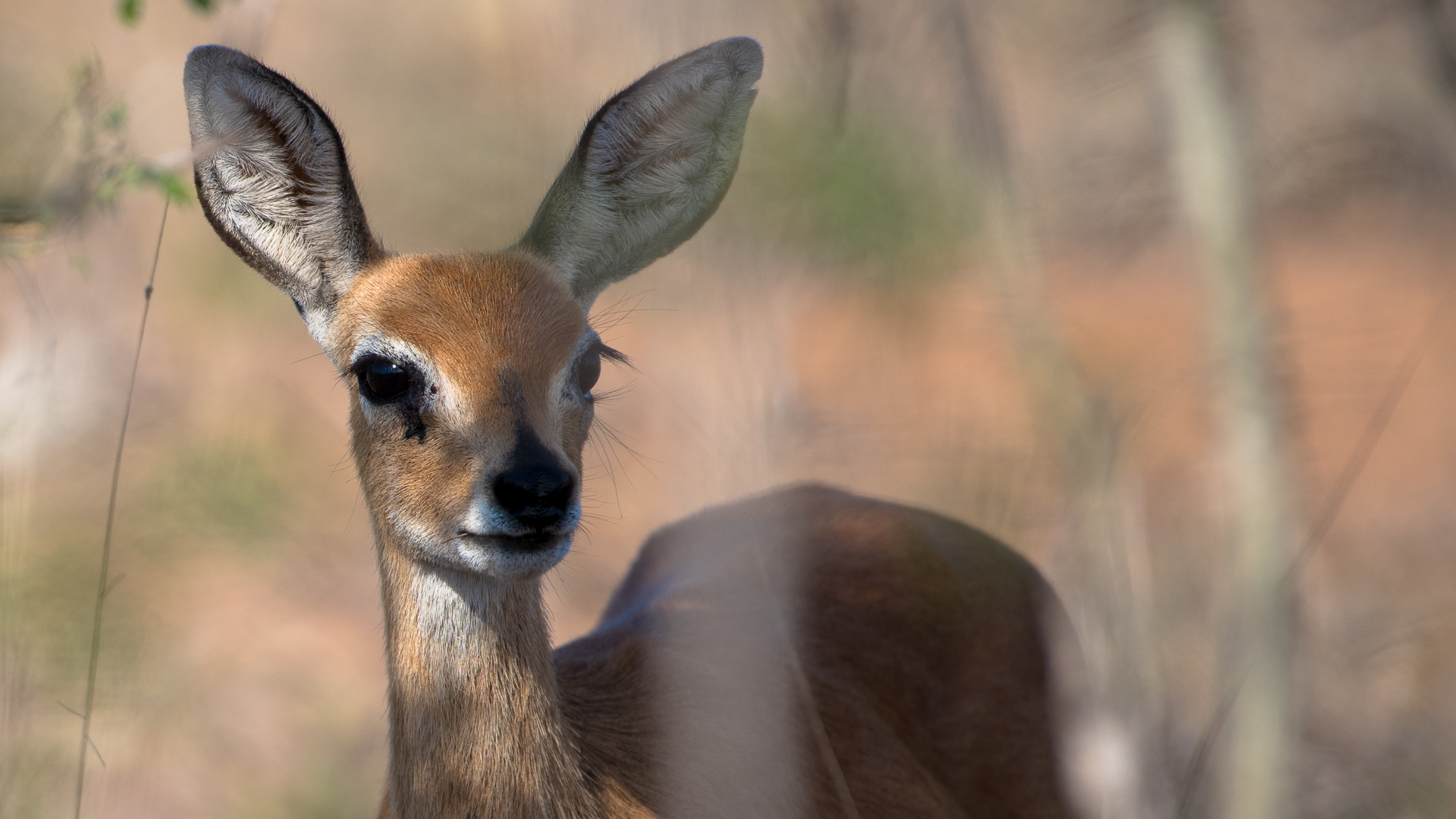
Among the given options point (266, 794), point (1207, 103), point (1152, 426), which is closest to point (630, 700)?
point (1207, 103)

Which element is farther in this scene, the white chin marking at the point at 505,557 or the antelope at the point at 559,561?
the antelope at the point at 559,561

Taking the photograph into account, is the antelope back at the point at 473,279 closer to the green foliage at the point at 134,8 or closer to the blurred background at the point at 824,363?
the blurred background at the point at 824,363

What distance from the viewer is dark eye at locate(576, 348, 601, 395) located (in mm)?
2965

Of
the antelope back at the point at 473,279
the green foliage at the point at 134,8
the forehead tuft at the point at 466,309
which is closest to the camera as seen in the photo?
the antelope back at the point at 473,279

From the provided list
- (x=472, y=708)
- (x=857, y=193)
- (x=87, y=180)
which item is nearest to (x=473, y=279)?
(x=472, y=708)

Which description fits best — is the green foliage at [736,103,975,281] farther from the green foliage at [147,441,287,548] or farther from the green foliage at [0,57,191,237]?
the green foliage at [147,441,287,548]

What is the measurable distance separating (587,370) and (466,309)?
0.34m

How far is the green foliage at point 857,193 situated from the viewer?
12.9 ft

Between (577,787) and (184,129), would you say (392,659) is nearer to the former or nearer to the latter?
(577,787)

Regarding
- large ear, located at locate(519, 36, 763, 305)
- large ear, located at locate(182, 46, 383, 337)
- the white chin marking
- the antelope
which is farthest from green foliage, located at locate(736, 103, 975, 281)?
the white chin marking

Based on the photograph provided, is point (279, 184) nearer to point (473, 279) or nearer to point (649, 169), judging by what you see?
point (473, 279)

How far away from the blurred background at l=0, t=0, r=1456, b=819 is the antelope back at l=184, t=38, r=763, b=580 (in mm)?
171

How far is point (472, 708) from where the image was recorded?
2.74m

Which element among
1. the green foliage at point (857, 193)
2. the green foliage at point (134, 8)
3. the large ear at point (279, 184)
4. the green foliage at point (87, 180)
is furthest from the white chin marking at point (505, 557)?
the green foliage at point (134, 8)
